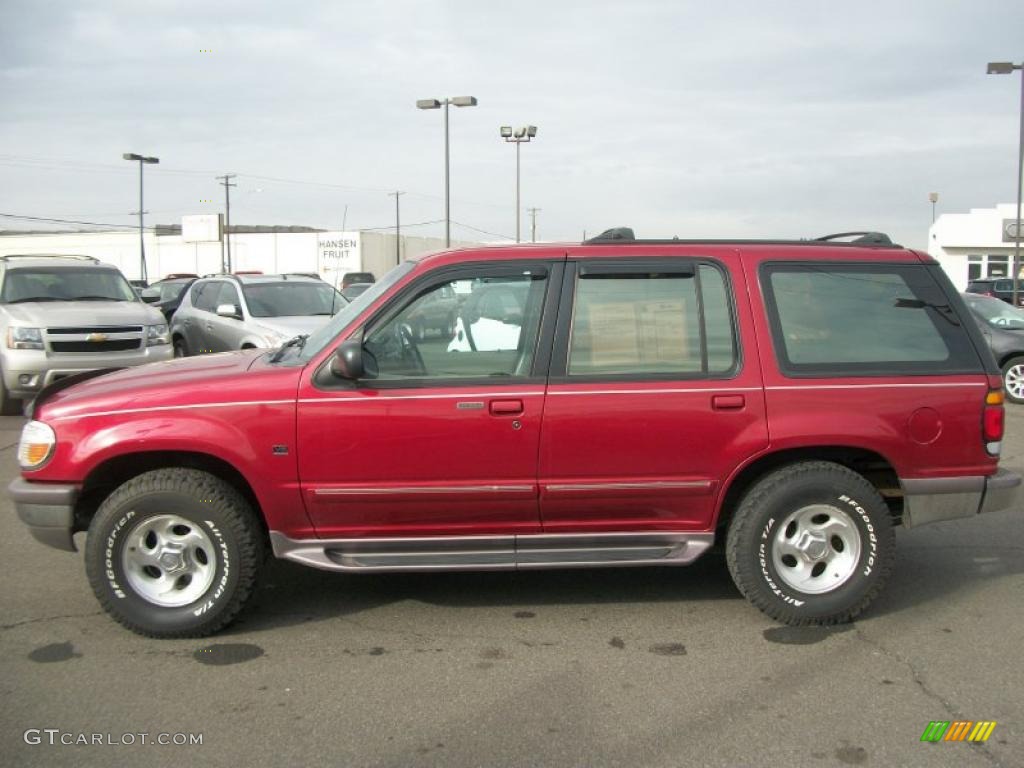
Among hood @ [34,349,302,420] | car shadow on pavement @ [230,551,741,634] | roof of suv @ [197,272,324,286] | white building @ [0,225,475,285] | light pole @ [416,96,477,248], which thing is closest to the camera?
hood @ [34,349,302,420]

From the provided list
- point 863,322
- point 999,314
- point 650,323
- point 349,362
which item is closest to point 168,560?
point 349,362

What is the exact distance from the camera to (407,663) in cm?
407

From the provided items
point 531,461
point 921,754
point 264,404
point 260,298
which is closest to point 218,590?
point 264,404

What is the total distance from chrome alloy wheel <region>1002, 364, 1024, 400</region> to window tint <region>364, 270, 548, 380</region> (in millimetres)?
10194

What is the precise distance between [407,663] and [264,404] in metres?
1.34

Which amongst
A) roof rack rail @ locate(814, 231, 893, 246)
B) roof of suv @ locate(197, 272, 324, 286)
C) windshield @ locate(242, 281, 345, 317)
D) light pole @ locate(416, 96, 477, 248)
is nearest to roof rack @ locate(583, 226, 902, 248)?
roof rack rail @ locate(814, 231, 893, 246)

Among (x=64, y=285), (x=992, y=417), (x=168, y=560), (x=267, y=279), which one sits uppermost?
(x=267, y=279)

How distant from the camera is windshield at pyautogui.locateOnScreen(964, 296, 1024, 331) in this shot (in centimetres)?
1240

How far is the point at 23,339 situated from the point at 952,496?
973 cm

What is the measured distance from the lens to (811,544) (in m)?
4.44

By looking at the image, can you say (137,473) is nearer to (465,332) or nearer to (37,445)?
(37,445)

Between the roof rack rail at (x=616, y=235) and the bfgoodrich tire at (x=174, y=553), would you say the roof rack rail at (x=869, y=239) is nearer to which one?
the roof rack rail at (x=616, y=235)

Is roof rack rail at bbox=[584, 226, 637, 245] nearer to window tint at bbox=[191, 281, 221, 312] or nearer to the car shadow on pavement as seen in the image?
the car shadow on pavement

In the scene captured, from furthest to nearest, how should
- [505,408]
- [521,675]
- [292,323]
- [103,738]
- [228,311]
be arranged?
[228,311] → [292,323] → [505,408] → [521,675] → [103,738]
